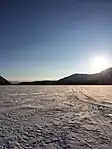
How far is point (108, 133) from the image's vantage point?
6.64 meters

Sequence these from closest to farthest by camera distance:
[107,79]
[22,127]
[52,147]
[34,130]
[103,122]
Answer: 1. [52,147]
2. [34,130]
3. [22,127]
4. [103,122]
5. [107,79]

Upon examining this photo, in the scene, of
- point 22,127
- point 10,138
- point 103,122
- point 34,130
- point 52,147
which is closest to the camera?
point 52,147

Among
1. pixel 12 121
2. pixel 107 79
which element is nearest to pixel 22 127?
pixel 12 121

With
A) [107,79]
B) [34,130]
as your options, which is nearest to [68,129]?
[34,130]

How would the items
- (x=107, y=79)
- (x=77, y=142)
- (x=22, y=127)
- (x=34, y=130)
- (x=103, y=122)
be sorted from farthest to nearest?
(x=107, y=79) < (x=103, y=122) < (x=22, y=127) < (x=34, y=130) < (x=77, y=142)

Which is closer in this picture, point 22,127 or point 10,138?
point 10,138

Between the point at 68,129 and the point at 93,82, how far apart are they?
464ft

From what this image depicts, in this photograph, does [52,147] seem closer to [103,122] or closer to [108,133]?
[108,133]

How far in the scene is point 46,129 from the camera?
24.3 feet

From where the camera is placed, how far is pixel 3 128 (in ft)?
25.1

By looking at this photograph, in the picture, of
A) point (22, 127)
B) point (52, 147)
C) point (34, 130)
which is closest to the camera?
point (52, 147)

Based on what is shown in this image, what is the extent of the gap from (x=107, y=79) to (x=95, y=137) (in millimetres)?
140155

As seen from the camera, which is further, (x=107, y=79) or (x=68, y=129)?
(x=107, y=79)

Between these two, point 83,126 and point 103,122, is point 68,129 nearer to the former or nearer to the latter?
point 83,126
